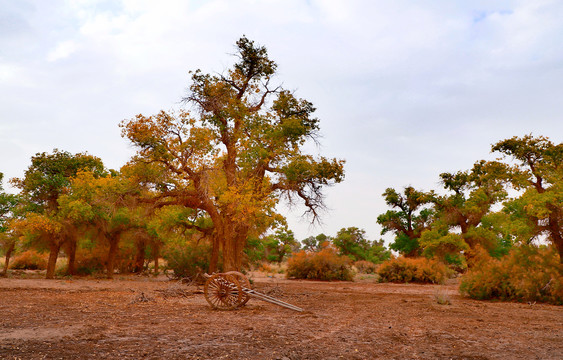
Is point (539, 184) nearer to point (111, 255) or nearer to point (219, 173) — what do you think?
point (219, 173)

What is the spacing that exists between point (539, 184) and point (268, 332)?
14.3 metres

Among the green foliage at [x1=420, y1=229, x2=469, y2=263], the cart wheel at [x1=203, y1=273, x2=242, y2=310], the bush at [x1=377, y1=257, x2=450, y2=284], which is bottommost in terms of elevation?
the cart wheel at [x1=203, y1=273, x2=242, y2=310]

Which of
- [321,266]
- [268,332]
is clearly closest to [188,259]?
[321,266]

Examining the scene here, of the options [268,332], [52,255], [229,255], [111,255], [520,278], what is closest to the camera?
[268,332]

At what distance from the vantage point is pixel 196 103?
19.7m

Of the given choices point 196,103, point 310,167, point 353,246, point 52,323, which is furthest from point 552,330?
point 353,246

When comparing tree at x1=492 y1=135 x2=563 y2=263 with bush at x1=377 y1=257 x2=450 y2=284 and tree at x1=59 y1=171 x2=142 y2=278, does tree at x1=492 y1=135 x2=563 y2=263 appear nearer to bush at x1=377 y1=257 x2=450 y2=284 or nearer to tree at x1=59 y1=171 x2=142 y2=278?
bush at x1=377 y1=257 x2=450 y2=284

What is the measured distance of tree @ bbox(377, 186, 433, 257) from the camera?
3644 cm

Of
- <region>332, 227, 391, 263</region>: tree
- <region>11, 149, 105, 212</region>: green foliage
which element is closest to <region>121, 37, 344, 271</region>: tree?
<region>11, 149, 105, 212</region>: green foliage

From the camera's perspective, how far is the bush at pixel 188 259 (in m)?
24.8

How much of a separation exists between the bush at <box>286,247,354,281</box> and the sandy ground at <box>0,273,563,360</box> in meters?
17.4

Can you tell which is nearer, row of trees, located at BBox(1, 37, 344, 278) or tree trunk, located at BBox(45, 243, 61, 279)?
row of trees, located at BBox(1, 37, 344, 278)

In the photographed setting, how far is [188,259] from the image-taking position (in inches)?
982

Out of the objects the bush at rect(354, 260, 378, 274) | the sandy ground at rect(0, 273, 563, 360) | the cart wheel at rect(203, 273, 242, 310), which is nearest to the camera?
the sandy ground at rect(0, 273, 563, 360)
